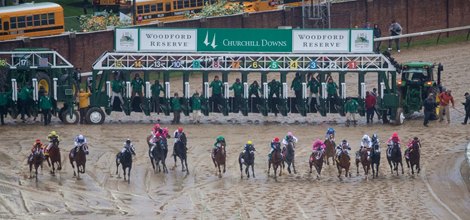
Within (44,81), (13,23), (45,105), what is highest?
(13,23)

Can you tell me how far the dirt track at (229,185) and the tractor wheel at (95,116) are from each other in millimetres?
658

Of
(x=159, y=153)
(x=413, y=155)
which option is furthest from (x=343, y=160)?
(x=159, y=153)

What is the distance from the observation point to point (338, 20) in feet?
197

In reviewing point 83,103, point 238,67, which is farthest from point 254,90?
point 83,103

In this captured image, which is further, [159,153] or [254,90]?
[254,90]

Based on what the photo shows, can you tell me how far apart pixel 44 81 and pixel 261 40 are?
7304 mm

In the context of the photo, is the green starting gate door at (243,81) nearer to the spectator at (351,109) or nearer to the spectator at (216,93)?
the spectator at (216,93)

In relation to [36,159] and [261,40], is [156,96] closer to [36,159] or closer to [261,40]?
[261,40]

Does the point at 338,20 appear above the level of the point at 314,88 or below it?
above

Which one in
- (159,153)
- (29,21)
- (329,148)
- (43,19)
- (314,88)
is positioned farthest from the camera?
(43,19)

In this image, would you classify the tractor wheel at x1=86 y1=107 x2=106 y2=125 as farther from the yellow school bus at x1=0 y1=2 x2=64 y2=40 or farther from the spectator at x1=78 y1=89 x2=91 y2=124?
the yellow school bus at x1=0 y1=2 x2=64 y2=40

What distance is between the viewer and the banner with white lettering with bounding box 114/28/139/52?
144 feet

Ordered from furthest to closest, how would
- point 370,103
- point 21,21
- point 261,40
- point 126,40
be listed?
1. point 21,21
2. point 126,40
3. point 261,40
4. point 370,103

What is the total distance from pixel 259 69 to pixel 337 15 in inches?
669
